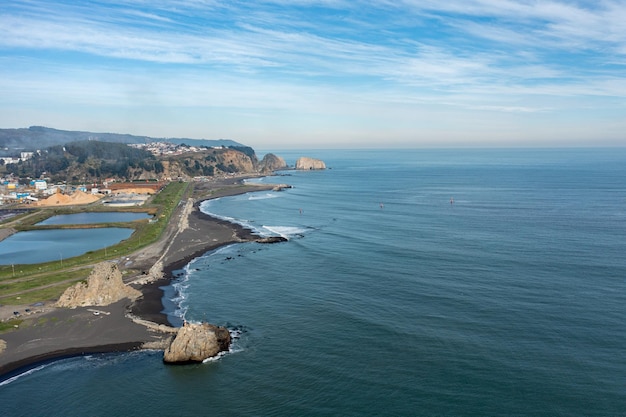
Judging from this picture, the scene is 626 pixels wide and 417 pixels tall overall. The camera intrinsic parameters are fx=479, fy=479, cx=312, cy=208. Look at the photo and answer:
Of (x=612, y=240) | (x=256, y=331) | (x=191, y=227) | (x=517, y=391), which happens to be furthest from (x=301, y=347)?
(x=191, y=227)

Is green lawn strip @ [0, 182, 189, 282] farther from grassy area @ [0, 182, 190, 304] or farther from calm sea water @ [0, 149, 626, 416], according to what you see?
calm sea water @ [0, 149, 626, 416]

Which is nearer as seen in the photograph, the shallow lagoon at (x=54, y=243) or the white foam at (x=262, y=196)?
the shallow lagoon at (x=54, y=243)

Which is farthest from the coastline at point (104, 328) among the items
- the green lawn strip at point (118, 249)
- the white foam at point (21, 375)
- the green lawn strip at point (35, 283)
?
the green lawn strip at point (35, 283)

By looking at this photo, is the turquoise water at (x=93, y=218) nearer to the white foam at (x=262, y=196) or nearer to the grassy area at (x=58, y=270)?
the grassy area at (x=58, y=270)

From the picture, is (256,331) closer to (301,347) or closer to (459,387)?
(301,347)

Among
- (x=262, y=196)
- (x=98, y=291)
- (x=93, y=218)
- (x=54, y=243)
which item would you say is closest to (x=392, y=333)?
(x=98, y=291)

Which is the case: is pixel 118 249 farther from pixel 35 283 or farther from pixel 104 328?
pixel 104 328
